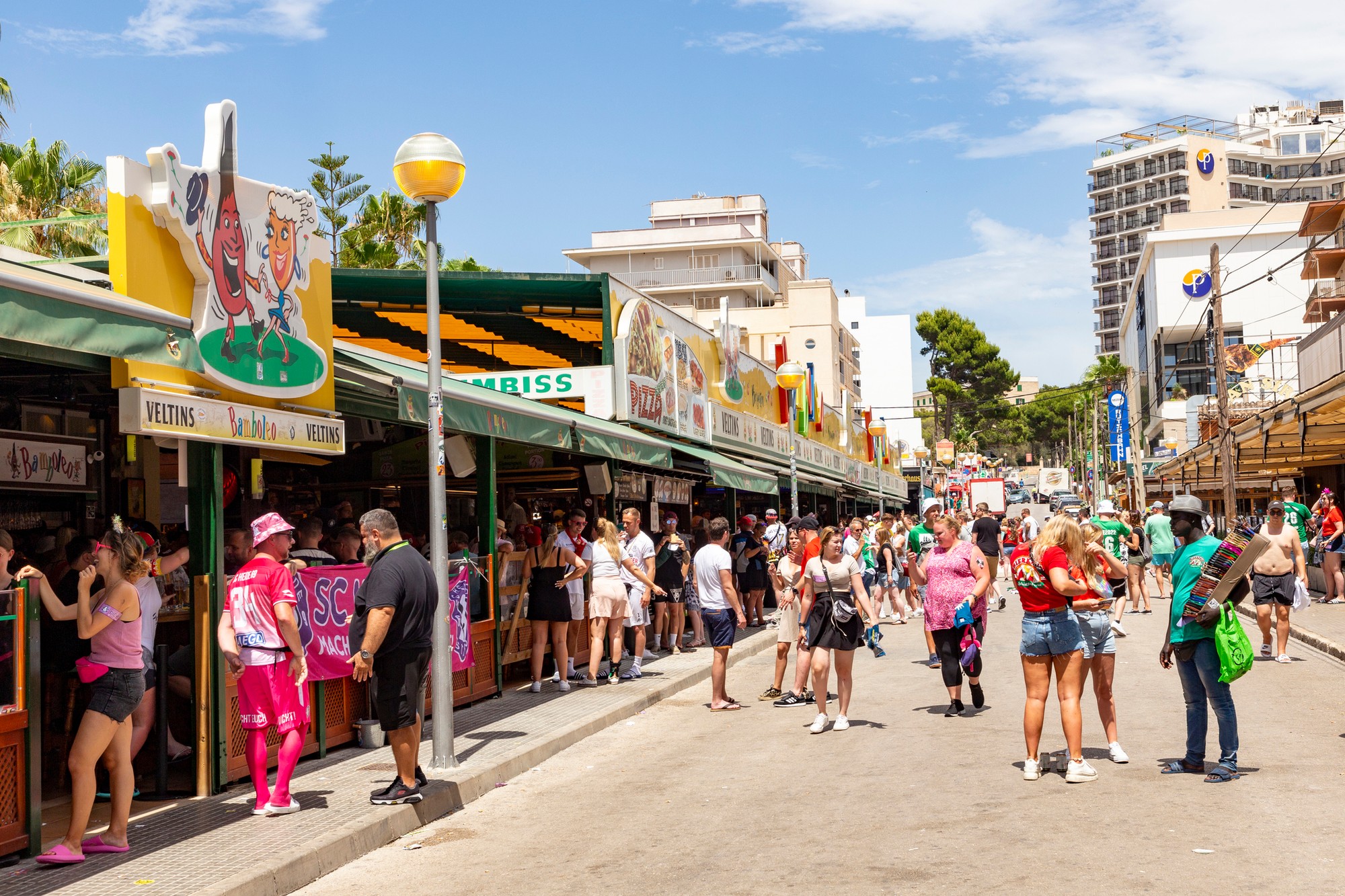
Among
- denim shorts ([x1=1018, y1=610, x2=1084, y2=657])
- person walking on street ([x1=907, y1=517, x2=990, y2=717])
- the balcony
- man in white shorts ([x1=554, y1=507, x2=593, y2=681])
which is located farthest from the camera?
the balcony

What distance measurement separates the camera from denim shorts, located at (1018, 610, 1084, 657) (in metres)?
7.85

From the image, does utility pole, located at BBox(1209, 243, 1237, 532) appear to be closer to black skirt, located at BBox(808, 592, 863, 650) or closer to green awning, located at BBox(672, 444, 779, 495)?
green awning, located at BBox(672, 444, 779, 495)

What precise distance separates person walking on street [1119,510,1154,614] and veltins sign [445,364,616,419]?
890 centimetres

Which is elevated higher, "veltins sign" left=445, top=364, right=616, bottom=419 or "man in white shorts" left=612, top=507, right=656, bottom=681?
"veltins sign" left=445, top=364, right=616, bottom=419

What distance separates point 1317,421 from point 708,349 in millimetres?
10843

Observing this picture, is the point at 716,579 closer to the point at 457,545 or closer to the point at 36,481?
the point at 457,545

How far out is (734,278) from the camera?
8119 cm

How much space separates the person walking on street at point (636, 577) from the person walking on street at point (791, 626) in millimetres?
1722

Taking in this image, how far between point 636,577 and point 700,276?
69270 mm

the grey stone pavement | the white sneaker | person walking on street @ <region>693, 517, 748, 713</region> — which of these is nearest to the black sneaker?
the grey stone pavement

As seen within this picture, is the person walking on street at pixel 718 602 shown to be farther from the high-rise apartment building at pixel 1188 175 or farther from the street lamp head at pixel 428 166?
the high-rise apartment building at pixel 1188 175

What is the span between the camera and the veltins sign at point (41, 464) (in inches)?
406

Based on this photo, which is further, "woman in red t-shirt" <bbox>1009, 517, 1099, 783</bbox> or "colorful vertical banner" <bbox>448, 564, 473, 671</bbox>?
"colorful vertical banner" <bbox>448, 564, 473, 671</bbox>

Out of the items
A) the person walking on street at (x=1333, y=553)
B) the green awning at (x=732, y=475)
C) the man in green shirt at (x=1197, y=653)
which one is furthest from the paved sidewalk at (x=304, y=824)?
the person walking on street at (x=1333, y=553)
